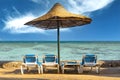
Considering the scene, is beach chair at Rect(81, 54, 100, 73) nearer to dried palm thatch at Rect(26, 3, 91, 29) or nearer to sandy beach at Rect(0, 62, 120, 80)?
sandy beach at Rect(0, 62, 120, 80)

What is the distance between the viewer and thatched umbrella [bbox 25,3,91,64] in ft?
40.6

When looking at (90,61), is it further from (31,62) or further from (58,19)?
(31,62)

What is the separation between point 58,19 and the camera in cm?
1247

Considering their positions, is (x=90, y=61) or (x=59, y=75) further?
(x=90, y=61)

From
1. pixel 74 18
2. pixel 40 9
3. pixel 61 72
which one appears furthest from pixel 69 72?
pixel 40 9

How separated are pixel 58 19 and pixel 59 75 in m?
1.71

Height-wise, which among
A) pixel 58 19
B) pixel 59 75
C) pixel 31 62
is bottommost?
pixel 59 75

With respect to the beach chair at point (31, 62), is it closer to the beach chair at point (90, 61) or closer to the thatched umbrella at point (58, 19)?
the thatched umbrella at point (58, 19)

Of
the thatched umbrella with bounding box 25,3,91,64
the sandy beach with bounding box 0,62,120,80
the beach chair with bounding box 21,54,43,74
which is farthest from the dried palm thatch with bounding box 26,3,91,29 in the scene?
the sandy beach with bounding box 0,62,120,80

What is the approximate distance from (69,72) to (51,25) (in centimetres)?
180

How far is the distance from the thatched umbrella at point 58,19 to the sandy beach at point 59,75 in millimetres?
1258

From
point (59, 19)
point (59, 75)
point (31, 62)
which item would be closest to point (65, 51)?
point (31, 62)

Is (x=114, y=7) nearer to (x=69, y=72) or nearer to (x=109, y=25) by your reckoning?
(x=109, y=25)

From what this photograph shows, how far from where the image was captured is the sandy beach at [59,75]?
36.0 feet
